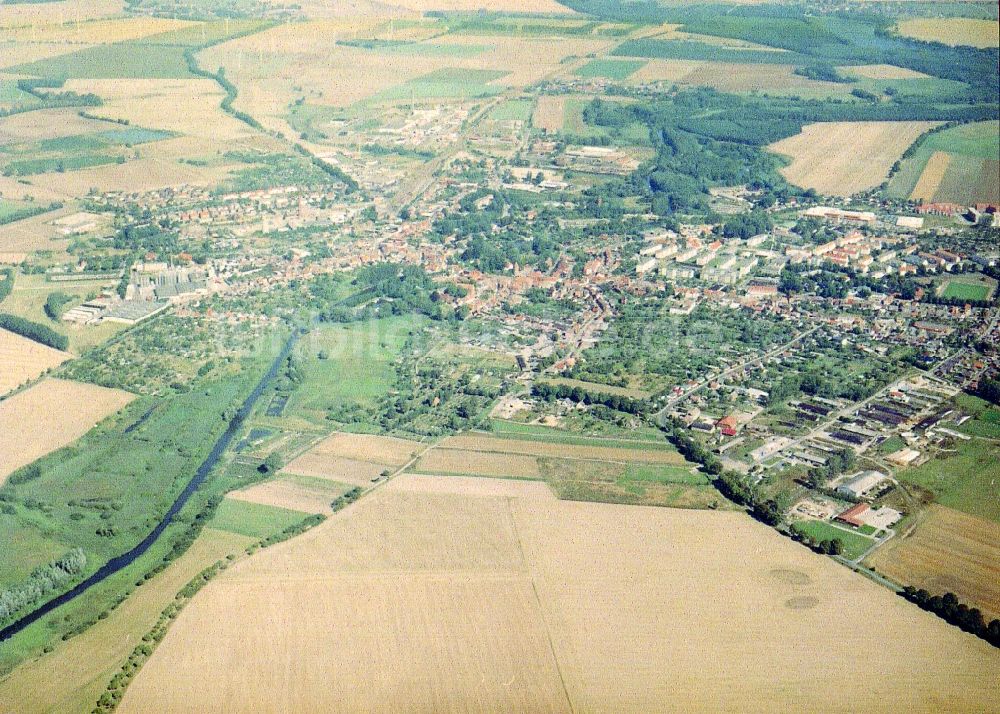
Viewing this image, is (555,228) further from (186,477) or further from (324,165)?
(186,477)

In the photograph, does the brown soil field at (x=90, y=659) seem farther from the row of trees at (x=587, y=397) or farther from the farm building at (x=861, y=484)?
the farm building at (x=861, y=484)

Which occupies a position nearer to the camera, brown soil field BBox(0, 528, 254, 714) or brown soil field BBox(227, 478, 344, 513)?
brown soil field BBox(0, 528, 254, 714)

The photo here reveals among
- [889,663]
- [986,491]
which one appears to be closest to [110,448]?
[889,663]

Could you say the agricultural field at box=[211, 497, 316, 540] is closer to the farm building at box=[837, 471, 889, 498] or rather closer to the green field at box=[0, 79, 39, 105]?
the farm building at box=[837, 471, 889, 498]

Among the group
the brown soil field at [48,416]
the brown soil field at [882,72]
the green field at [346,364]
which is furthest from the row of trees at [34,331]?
the brown soil field at [882,72]

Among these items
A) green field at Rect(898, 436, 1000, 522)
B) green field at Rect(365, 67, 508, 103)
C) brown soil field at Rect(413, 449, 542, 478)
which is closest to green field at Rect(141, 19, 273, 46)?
green field at Rect(365, 67, 508, 103)
